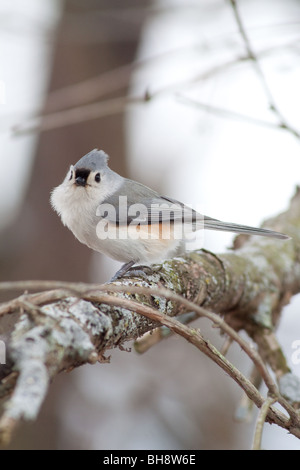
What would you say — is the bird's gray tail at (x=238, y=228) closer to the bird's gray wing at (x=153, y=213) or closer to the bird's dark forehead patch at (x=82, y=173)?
the bird's gray wing at (x=153, y=213)

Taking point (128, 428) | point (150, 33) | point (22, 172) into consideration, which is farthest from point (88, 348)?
point (150, 33)

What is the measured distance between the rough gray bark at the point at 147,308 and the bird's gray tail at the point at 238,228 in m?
0.10

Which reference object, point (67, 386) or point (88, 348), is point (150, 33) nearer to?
point (67, 386)

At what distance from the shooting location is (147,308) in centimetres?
108

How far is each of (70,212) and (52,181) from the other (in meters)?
1.66

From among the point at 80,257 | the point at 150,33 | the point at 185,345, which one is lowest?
the point at 185,345

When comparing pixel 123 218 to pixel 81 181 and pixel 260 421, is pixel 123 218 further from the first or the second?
pixel 260 421

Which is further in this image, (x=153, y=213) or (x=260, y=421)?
(x=153, y=213)

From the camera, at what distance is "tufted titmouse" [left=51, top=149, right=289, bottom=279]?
5.96ft

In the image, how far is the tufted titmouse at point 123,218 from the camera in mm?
1816

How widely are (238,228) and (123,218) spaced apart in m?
0.39

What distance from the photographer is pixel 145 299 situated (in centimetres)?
139

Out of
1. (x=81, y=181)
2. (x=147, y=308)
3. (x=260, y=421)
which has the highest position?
(x=81, y=181)

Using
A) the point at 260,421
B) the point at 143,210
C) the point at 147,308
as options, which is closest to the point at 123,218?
the point at 143,210
